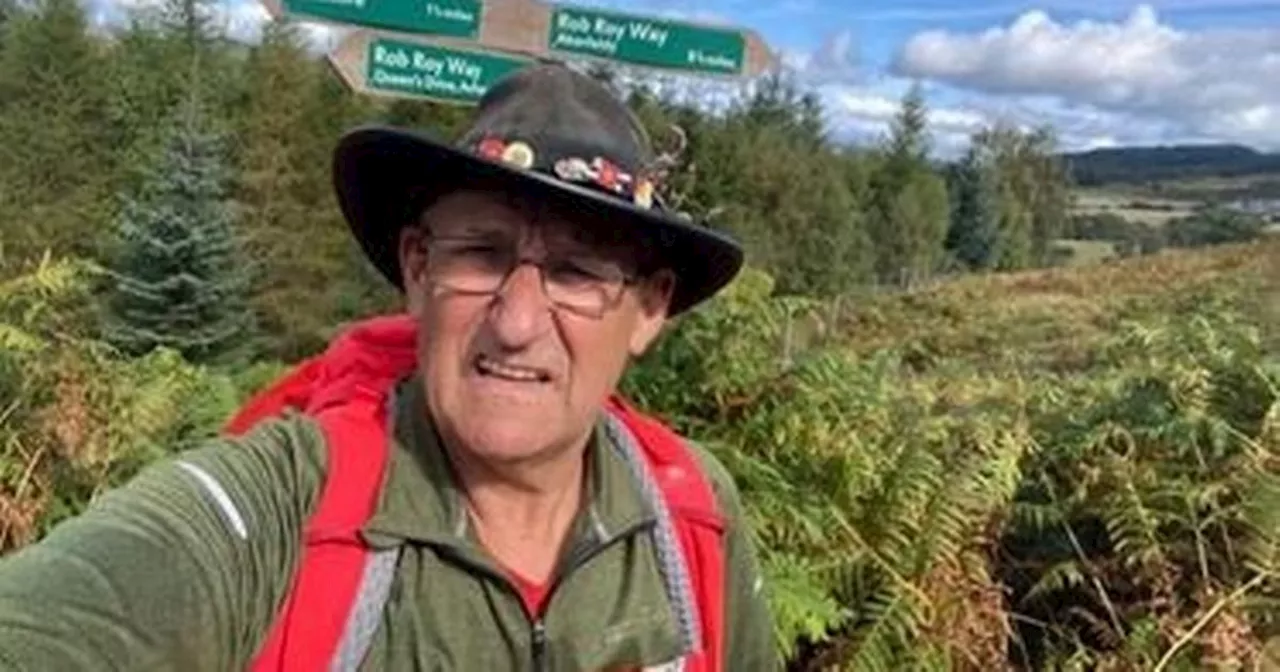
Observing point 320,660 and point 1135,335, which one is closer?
point 320,660

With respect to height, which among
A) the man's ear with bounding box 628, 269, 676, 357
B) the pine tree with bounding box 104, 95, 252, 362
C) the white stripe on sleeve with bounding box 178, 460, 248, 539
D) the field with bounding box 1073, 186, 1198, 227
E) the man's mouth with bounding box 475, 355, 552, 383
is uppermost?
the man's ear with bounding box 628, 269, 676, 357

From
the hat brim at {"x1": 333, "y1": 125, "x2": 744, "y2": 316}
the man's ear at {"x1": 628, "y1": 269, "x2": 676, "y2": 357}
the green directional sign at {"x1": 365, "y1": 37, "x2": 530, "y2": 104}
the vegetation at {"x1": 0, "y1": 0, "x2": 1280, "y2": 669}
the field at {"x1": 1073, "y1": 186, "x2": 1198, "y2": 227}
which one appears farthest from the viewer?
the field at {"x1": 1073, "y1": 186, "x2": 1198, "y2": 227}

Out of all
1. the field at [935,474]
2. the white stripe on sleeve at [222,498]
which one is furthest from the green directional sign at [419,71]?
the white stripe on sleeve at [222,498]

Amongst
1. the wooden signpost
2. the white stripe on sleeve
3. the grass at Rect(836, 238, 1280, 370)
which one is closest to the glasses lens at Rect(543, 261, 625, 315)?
the white stripe on sleeve

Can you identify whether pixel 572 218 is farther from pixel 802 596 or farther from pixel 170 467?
pixel 802 596

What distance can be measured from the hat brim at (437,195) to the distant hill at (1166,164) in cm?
11258

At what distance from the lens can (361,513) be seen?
1650 mm

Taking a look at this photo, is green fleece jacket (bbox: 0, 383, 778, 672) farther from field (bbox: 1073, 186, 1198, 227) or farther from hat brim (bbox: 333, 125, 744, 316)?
field (bbox: 1073, 186, 1198, 227)

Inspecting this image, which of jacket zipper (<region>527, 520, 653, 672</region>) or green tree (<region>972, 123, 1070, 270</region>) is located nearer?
jacket zipper (<region>527, 520, 653, 672</region>)

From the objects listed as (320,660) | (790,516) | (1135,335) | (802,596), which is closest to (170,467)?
(320,660)

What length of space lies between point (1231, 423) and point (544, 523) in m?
3.22

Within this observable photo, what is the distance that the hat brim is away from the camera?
5.95 feet

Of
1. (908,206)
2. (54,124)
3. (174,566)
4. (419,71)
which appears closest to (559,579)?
(174,566)

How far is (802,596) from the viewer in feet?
13.6
